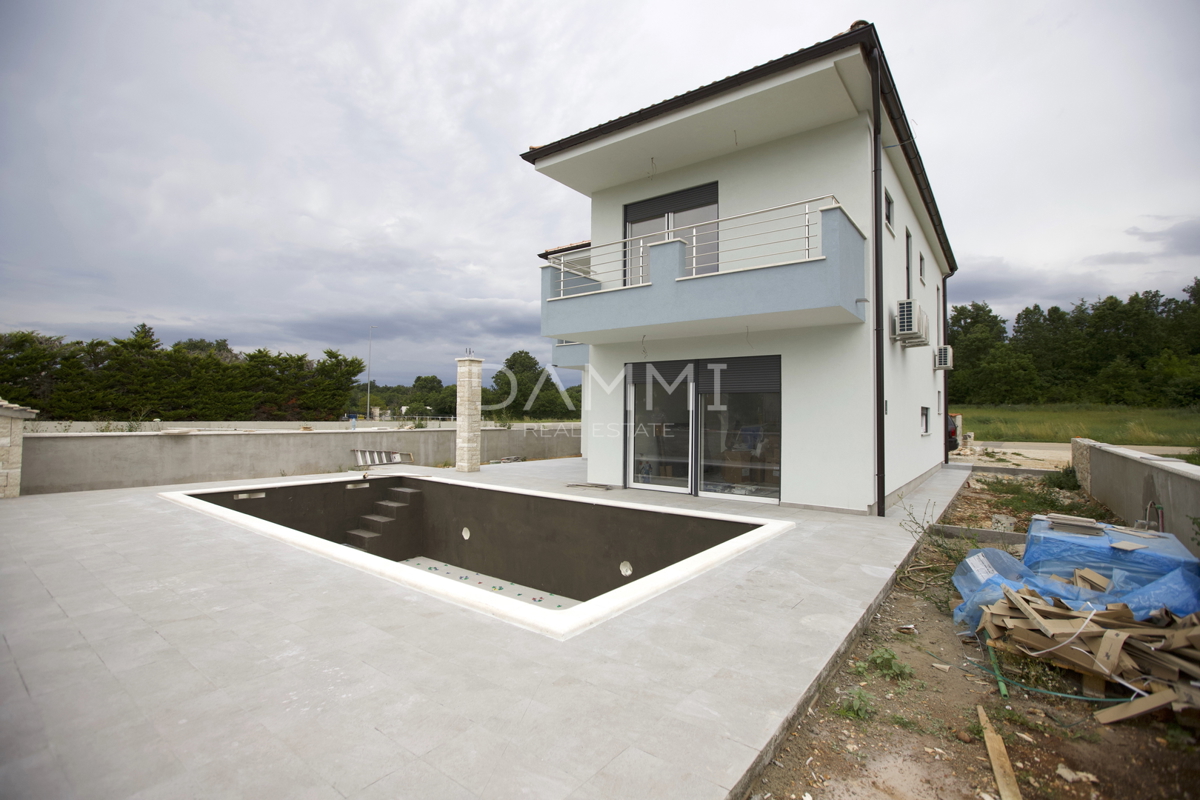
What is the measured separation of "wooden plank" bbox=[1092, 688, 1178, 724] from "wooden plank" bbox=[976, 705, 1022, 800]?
1.81 ft

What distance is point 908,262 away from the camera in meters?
11.3

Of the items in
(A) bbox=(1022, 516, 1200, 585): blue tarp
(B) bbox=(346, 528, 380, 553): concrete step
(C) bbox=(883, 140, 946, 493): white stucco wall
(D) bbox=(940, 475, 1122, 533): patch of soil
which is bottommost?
(B) bbox=(346, 528, 380, 553): concrete step

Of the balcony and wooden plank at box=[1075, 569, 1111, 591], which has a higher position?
the balcony

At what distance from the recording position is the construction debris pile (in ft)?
8.66

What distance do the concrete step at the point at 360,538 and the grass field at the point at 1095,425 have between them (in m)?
23.7

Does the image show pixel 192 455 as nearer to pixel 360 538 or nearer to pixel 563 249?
pixel 360 538

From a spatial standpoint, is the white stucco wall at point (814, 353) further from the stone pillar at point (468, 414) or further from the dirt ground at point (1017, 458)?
the dirt ground at point (1017, 458)

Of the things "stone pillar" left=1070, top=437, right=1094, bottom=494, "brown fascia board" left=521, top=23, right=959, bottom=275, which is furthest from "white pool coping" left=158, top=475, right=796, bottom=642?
"stone pillar" left=1070, top=437, right=1094, bottom=494

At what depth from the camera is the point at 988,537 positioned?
6.48 meters

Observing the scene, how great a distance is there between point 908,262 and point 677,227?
5736 millimetres

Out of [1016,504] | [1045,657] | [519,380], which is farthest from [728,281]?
[519,380]

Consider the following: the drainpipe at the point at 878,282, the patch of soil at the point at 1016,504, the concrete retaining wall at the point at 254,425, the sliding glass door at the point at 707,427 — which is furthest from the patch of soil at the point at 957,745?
the concrete retaining wall at the point at 254,425

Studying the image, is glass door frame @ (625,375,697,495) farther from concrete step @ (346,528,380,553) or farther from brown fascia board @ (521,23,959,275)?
concrete step @ (346,528,380,553)

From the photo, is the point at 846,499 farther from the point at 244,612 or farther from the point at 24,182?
the point at 24,182
